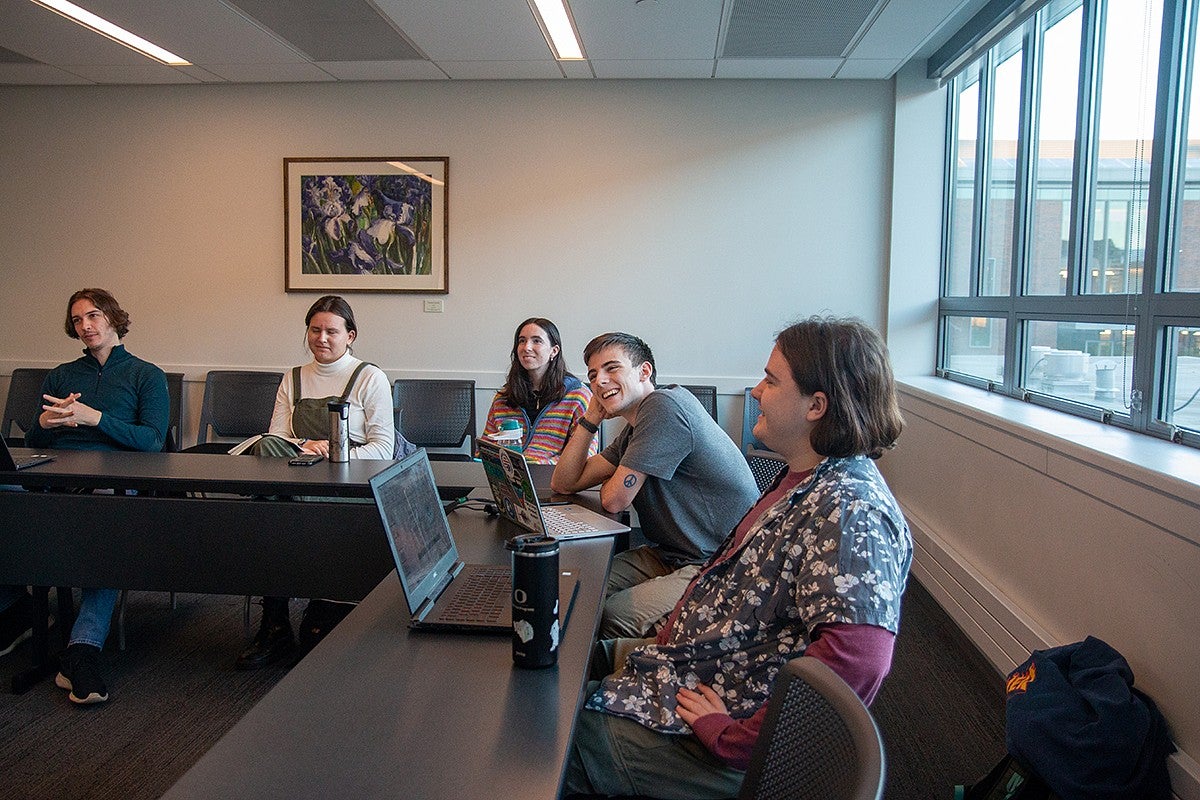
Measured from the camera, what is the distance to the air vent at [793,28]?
12.0 ft

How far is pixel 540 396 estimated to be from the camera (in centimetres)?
365

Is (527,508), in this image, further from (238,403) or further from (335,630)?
(238,403)

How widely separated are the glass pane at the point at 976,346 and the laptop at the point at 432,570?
2879mm

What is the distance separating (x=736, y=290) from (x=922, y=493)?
1579mm

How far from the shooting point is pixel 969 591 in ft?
10.9

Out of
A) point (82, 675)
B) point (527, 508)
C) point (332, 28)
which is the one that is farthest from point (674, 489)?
point (332, 28)

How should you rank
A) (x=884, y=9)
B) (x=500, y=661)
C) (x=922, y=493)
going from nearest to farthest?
(x=500, y=661) → (x=884, y=9) → (x=922, y=493)

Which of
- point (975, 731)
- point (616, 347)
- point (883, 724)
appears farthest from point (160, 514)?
point (975, 731)

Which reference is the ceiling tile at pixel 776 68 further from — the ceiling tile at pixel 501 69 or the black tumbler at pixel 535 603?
the black tumbler at pixel 535 603

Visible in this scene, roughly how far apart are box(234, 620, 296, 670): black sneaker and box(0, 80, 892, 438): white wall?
2269 mm

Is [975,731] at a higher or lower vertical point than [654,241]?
lower

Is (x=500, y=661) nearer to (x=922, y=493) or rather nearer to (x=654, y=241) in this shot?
(x=922, y=493)

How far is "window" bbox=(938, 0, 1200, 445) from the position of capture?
98.0 inches

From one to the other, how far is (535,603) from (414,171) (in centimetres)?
423
